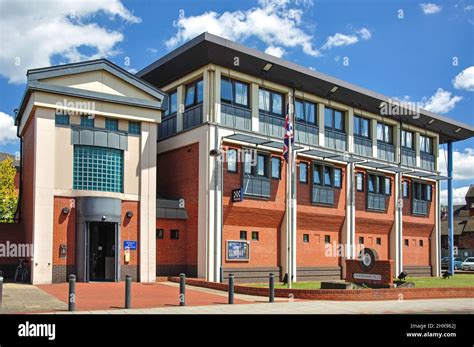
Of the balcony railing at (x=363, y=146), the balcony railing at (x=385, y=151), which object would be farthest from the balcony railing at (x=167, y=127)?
the balcony railing at (x=385, y=151)

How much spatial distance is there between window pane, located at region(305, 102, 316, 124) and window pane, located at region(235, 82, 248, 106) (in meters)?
4.75

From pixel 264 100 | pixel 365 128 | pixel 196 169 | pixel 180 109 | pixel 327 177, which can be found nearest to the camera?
pixel 196 169

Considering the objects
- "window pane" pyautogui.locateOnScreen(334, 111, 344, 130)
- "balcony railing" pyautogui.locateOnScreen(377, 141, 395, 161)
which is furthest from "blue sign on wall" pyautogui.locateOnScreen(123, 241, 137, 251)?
"balcony railing" pyautogui.locateOnScreen(377, 141, 395, 161)

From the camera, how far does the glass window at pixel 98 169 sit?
83.3ft

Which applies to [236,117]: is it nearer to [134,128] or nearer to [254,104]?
[254,104]

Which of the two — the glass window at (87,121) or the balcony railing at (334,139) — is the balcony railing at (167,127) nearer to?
the glass window at (87,121)

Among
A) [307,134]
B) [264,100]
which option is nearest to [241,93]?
[264,100]

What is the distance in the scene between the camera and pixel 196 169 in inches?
1126

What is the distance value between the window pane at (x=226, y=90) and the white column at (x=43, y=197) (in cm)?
848

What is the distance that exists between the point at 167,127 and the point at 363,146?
13.1 m

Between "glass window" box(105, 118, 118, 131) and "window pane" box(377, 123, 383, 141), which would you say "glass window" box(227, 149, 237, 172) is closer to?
"glass window" box(105, 118, 118, 131)

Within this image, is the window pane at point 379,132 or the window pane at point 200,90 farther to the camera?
the window pane at point 379,132

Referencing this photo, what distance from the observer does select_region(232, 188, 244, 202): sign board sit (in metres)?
27.5
